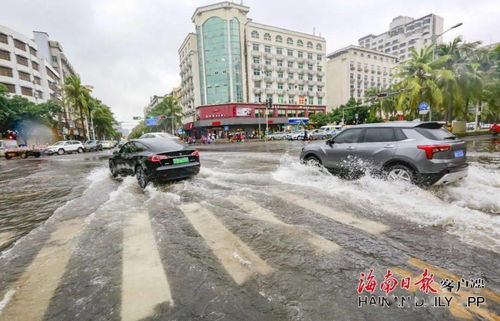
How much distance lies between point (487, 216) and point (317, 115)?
5215 cm

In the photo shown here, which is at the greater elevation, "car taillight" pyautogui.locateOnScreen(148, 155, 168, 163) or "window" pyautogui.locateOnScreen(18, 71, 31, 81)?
"window" pyautogui.locateOnScreen(18, 71, 31, 81)

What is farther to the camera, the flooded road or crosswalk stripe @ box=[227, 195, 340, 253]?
crosswalk stripe @ box=[227, 195, 340, 253]

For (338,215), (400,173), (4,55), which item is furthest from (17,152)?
(400,173)

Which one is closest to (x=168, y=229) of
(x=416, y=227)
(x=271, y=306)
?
(x=271, y=306)

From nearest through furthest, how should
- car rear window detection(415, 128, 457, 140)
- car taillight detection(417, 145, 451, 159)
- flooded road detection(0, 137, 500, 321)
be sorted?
flooded road detection(0, 137, 500, 321), car taillight detection(417, 145, 451, 159), car rear window detection(415, 128, 457, 140)

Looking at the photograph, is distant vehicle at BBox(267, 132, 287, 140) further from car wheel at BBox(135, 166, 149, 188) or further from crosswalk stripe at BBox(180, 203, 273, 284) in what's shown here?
crosswalk stripe at BBox(180, 203, 273, 284)

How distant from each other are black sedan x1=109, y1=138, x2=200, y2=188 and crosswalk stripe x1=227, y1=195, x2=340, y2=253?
85.4 inches

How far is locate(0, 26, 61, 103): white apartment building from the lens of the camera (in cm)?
3809

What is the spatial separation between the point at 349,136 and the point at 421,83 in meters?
25.8

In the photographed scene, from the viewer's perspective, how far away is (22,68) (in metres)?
41.4

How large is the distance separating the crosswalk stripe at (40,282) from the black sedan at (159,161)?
9.53 feet

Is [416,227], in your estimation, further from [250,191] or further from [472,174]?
[472,174]

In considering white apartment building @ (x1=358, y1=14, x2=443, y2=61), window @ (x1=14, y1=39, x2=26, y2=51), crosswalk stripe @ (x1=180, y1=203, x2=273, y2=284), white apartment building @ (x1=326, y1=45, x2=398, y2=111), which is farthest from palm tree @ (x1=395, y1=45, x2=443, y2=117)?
white apartment building @ (x1=358, y1=14, x2=443, y2=61)

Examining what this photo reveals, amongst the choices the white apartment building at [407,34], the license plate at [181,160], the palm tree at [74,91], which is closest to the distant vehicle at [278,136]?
the palm tree at [74,91]
